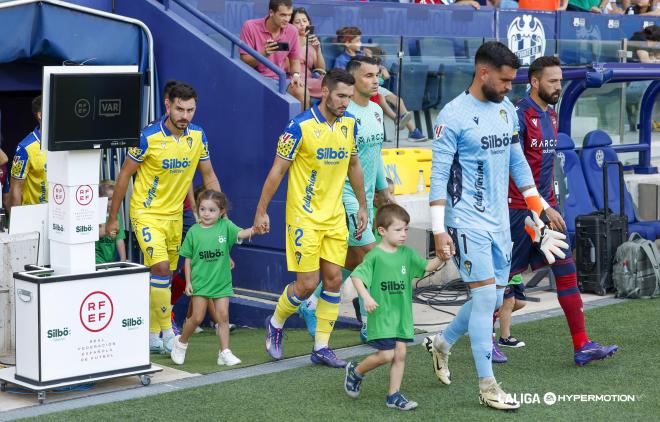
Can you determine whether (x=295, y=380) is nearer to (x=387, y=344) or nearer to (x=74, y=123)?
(x=387, y=344)

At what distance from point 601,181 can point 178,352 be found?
17.5 ft

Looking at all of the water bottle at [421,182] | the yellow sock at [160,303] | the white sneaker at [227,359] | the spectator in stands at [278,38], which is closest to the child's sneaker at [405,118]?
the water bottle at [421,182]

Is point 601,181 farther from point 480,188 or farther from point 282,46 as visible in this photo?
point 480,188

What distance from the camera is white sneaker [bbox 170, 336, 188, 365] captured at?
8156 millimetres

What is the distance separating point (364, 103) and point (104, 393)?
2.95 meters

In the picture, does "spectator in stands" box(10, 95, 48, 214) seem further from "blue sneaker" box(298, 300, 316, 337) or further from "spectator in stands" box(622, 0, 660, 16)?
"spectator in stands" box(622, 0, 660, 16)

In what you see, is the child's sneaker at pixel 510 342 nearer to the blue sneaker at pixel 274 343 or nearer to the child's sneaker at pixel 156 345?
the blue sneaker at pixel 274 343

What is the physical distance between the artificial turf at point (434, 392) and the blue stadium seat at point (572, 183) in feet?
9.36

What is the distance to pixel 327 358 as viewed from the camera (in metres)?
7.95

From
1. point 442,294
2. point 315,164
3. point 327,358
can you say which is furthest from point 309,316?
point 442,294

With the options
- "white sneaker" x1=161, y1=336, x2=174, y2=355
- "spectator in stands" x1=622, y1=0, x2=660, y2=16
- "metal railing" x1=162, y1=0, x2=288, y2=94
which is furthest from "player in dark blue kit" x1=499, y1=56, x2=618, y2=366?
"spectator in stands" x1=622, y1=0, x2=660, y2=16

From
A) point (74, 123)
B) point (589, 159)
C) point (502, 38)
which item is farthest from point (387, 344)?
point (502, 38)

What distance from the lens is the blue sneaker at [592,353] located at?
7.85 metres

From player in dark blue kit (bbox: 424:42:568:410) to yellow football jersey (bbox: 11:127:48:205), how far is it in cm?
376
